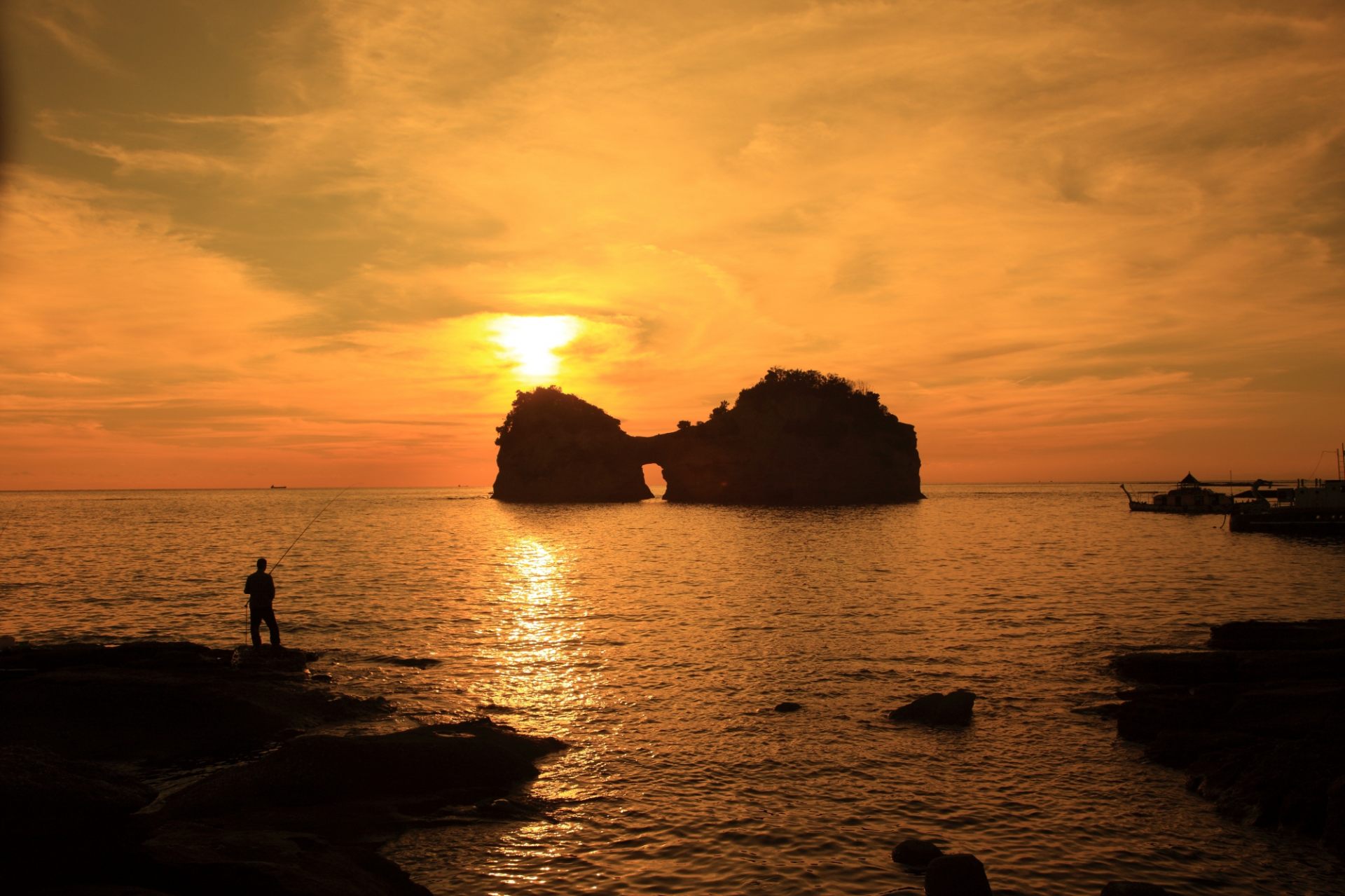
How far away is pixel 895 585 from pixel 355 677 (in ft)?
84.4

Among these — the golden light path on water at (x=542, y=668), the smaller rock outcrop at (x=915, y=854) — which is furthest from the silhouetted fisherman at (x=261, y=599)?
the smaller rock outcrop at (x=915, y=854)

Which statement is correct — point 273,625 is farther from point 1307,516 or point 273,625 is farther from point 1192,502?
point 1192,502

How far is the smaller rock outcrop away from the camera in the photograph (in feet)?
34.2

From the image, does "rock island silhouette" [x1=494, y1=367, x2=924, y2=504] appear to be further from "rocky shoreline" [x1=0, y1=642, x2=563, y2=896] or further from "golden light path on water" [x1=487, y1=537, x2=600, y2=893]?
"rocky shoreline" [x1=0, y1=642, x2=563, y2=896]

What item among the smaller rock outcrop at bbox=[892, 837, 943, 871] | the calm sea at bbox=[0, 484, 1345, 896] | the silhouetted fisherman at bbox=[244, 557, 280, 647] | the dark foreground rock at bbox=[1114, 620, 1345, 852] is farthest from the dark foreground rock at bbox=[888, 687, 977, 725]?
the silhouetted fisherman at bbox=[244, 557, 280, 647]

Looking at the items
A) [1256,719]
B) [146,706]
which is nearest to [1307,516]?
[1256,719]

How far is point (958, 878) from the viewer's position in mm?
9195

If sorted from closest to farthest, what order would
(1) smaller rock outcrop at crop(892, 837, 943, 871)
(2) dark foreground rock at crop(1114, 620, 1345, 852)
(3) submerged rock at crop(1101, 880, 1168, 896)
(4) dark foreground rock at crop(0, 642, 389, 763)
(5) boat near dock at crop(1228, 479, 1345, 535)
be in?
(3) submerged rock at crop(1101, 880, 1168, 896)
(1) smaller rock outcrop at crop(892, 837, 943, 871)
(2) dark foreground rock at crop(1114, 620, 1345, 852)
(4) dark foreground rock at crop(0, 642, 389, 763)
(5) boat near dock at crop(1228, 479, 1345, 535)

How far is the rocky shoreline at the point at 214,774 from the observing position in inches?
304

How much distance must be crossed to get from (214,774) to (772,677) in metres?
12.9

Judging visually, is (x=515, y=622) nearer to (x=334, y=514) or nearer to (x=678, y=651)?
(x=678, y=651)

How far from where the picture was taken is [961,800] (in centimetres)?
1265

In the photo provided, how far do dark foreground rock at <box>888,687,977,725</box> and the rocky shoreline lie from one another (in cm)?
720

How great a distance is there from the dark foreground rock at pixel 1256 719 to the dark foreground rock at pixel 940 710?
282 centimetres
